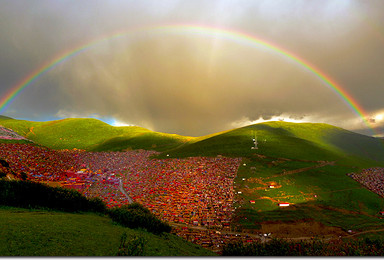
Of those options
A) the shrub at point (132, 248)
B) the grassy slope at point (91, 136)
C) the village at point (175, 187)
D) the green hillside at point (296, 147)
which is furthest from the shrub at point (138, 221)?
→ the grassy slope at point (91, 136)

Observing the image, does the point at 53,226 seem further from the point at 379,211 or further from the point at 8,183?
the point at 379,211

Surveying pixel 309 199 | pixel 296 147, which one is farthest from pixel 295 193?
pixel 296 147

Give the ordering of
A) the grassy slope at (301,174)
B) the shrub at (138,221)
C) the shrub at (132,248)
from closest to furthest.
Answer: the shrub at (132,248) → the shrub at (138,221) → the grassy slope at (301,174)

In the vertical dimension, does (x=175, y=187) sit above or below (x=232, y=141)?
below

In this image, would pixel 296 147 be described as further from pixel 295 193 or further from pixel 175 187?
pixel 175 187

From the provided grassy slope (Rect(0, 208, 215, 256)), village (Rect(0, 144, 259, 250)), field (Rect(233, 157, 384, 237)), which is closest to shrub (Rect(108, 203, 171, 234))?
grassy slope (Rect(0, 208, 215, 256))

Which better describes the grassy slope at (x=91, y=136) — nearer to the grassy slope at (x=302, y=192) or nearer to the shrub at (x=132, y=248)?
the grassy slope at (x=302, y=192)

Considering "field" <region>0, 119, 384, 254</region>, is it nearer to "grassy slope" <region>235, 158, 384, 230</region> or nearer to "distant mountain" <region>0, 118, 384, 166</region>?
"grassy slope" <region>235, 158, 384, 230</region>

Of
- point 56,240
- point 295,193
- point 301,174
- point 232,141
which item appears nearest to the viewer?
point 56,240
